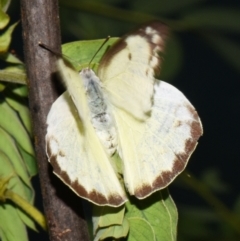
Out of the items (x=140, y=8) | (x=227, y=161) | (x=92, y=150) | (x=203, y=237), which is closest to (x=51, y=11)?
(x=92, y=150)

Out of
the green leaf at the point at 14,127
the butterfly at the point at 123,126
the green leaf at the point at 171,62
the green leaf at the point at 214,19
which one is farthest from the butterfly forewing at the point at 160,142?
the green leaf at the point at 214,19

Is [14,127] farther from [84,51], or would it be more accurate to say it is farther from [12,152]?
[84,51]

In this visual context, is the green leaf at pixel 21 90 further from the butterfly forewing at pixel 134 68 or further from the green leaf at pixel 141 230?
the green leaf at pixel 141 230

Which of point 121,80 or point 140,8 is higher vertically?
point 121,80

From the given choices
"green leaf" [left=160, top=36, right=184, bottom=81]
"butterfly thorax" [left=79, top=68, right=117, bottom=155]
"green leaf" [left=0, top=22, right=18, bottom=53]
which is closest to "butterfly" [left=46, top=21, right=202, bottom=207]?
"butterfly thorax" [left=79, top=68, right=117, bottom=155]

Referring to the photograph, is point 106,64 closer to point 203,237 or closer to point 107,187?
point 107,187

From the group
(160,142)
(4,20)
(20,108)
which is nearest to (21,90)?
(20,108)
